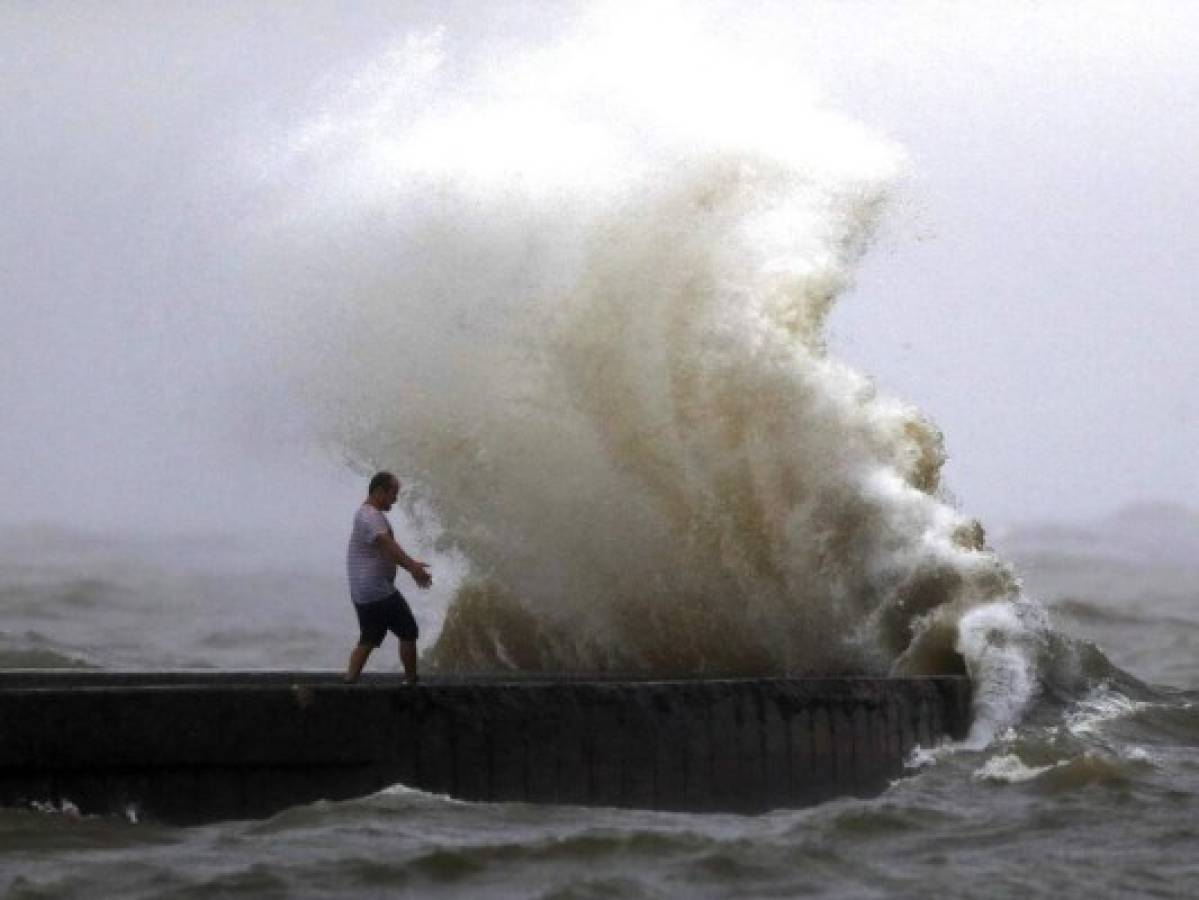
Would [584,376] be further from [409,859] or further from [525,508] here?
[409,859]

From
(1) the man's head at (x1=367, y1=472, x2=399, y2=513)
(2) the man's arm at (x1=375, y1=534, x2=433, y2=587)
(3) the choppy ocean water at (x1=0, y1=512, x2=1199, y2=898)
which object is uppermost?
(1) the man's head at (x1=367, y1=472, x2=399, y2=513)

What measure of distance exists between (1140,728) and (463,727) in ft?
19.8

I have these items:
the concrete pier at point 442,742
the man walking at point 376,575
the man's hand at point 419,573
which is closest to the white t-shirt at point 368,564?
the man walking at point 376,575

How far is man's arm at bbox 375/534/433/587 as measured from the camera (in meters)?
12.2

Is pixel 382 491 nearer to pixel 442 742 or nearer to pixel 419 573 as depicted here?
pixel 419 573

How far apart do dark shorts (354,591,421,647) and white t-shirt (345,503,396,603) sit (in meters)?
0.04

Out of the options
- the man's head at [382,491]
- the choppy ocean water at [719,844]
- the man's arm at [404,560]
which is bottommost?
the choppy ocean water at [719,844]

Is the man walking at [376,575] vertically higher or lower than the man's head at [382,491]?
lower

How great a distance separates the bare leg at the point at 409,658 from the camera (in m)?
12.4

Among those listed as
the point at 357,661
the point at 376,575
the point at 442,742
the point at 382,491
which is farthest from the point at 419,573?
the point at 442,742

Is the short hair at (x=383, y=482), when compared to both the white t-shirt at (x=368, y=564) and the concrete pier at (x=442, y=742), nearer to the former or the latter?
the white t-shirt at (x=368, y=564)

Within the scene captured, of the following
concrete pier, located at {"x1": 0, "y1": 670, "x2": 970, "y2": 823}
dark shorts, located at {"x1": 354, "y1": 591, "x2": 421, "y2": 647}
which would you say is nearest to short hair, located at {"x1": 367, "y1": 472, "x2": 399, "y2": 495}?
dark shorts, located at {"x1": 354, "y1": 591, "x2": 421, "y2": 647}

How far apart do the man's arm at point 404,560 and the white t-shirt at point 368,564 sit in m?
0.05

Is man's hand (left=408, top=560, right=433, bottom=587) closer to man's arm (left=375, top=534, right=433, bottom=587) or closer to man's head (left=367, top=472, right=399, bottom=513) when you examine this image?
man's arm (left=375, top=534, right=433, bottom=587)
